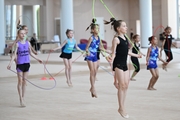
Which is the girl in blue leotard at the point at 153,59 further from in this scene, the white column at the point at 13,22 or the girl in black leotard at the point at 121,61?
the white column at the point at 13,22

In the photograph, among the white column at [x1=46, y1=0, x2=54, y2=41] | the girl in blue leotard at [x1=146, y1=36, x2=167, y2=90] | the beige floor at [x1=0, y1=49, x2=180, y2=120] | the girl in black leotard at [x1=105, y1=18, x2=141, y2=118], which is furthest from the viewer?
the white column at [x1=46, y1=0, x2=54, y2=41]

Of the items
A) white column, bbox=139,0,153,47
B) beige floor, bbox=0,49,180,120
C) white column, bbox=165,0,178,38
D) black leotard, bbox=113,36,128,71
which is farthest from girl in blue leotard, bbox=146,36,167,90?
white column, bbox=165,0,178,38

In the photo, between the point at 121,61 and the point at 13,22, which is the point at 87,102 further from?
the point at 13,22

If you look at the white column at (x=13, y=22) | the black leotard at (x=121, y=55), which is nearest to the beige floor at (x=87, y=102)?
the black leotard at (x=121, y=55)

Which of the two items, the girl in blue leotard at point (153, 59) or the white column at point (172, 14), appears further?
the white column at point (172, 14)

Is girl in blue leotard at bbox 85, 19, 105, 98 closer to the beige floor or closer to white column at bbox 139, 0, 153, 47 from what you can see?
the beige floor

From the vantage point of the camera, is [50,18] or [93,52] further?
[50,18]

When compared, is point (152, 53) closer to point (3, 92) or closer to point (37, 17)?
point (3, 92)

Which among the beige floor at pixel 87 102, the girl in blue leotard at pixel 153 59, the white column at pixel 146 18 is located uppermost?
the white column at pixel 146 18

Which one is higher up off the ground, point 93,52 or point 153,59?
point 93,52

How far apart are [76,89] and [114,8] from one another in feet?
96.2

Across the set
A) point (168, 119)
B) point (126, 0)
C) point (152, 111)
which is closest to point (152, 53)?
point (152, 111)

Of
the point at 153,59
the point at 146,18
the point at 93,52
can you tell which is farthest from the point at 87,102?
the point at 146,18

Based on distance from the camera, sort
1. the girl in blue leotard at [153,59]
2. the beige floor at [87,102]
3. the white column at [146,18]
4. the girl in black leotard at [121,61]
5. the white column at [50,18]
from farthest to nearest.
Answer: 1. the white column at [50,18]
2. the white column at [146,18]
3. the girl in blue leotard at [153,59]
4. the beige floor at [87,102]
5. the girl in black leotard at [121,61]
